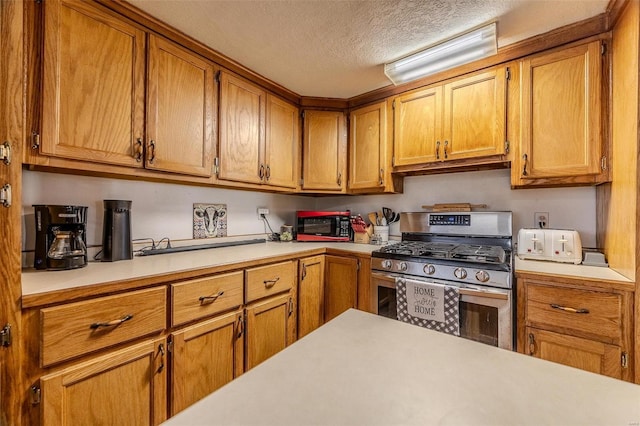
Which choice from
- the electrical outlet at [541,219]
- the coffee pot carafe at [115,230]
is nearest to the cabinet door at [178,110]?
the coffee pot carafe at [115,230]

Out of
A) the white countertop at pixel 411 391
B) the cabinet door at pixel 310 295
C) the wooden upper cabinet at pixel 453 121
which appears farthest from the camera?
the cabinet door at pixel 310 295

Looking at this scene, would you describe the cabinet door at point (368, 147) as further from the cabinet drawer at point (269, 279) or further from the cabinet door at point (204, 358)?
the cabinet door at point (204, 358)

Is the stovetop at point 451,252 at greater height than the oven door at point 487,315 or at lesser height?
greater

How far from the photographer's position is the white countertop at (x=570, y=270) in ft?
4.59

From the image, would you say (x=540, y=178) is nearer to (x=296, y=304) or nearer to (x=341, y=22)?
(x=341, y=22)

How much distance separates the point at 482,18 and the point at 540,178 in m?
0.99

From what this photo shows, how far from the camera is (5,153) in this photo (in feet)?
3.03

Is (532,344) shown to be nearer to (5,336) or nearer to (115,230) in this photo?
(5,336)

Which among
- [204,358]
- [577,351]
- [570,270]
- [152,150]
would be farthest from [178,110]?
[577,351]

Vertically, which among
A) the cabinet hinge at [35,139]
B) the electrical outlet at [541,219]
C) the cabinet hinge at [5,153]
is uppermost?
the cabinet hinge at [35,139]

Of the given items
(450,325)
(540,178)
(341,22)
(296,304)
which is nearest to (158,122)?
(341,22)

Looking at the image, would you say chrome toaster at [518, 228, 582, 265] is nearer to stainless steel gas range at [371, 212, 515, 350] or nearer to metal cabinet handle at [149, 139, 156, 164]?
stainless steel gas range at [371, 212, 515, 350]

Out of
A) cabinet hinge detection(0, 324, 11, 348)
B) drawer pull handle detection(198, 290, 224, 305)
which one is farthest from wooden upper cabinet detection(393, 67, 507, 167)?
cabinet hinge detection(0, 324, 11, 348)

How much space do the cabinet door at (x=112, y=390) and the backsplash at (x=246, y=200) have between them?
0.77 m
